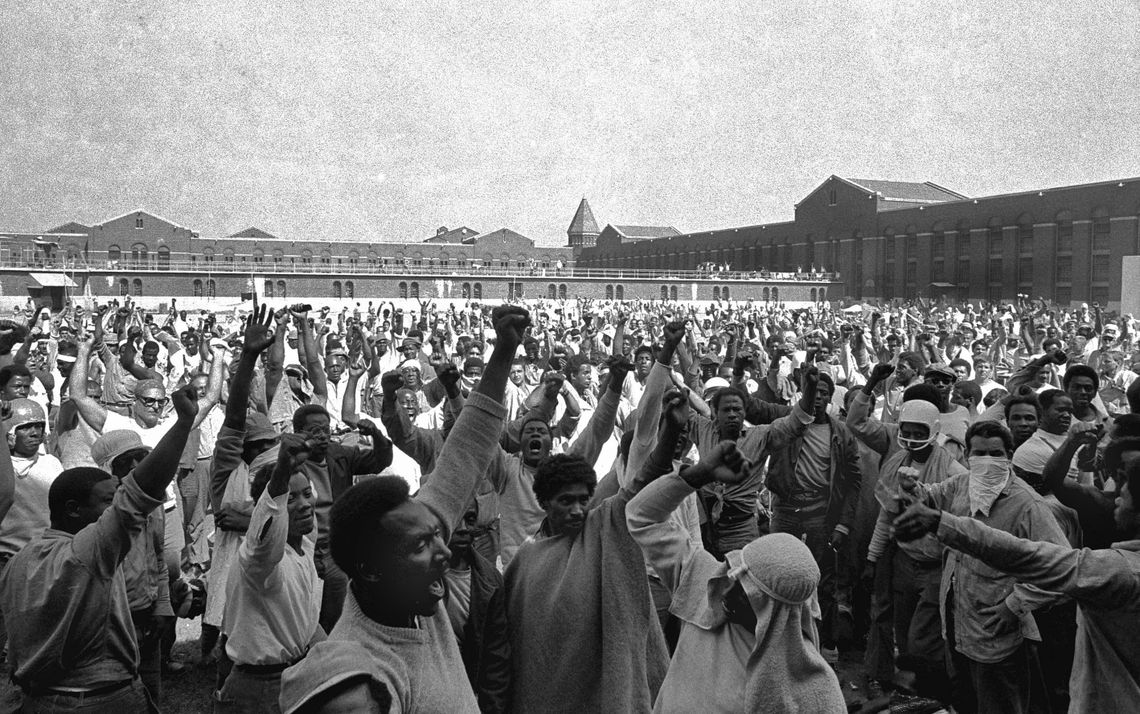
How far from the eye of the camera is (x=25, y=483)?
4.95 meters

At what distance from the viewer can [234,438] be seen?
3.77 meters

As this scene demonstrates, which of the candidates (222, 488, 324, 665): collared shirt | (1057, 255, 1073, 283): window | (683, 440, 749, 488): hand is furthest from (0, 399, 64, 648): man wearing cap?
(1057, 255, 1073, 283): window

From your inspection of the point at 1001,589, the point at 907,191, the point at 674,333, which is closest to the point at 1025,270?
the point at 907,191

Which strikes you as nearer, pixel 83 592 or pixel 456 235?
pixel 83 592

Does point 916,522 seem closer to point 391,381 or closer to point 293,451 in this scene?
point 293,451

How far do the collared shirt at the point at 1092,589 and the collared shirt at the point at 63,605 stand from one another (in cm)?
272

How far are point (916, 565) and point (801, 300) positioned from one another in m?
71.9

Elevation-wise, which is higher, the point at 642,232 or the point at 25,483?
the point at 642,232

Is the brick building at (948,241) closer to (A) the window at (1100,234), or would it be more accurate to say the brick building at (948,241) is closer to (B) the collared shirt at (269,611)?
(A) the window at (1100,234)

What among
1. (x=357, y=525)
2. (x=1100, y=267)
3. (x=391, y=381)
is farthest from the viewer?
(x=1100, y=267)

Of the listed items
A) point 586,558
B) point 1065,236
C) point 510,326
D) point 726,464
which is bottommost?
point 586,558

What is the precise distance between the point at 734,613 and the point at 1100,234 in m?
63.7

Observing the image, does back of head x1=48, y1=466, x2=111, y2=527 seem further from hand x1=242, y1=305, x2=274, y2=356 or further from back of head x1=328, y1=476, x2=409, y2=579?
back of head x1=328, y1=476, x2=409, y2=579

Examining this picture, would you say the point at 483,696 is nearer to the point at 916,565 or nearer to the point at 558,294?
the point at 916,565
